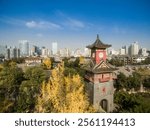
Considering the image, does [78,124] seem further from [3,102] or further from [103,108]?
[3,102]

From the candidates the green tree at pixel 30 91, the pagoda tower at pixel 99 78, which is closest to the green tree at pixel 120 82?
the pagoda tower at pixel 99 78

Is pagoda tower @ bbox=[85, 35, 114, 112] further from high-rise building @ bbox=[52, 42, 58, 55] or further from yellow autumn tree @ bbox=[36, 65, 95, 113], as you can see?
high-rise building @ bbox=[52, 42, 58, 55]

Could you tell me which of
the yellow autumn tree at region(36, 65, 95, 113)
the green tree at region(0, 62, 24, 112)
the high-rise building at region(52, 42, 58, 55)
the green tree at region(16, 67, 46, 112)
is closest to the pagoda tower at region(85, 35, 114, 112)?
the yellow autumn tree at region(36, 65, 95, 113)

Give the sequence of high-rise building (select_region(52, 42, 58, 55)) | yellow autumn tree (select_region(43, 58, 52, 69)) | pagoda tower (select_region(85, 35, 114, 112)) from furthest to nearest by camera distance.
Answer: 1. yellow autumn tree (select_region(43, 58, 52, 69))
2. pagoda tower (select_region(85, 35, 114, 112))
3. high-rise building (select_region(52, 42, 58, 55))

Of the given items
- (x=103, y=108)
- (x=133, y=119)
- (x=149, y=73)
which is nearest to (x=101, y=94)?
(x=103, y=108)

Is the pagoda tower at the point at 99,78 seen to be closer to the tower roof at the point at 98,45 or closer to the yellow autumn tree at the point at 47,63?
the tower roof at the point at 98,45

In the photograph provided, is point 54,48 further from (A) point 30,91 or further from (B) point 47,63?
(B) point 47,63

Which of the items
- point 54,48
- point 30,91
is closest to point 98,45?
point 54,48
